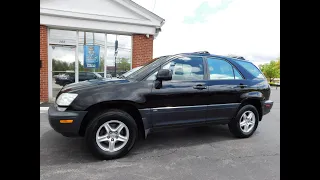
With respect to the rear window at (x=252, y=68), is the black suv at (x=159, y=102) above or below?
below

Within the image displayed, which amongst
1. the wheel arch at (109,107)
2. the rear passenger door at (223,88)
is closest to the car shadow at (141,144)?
the wheel arch at (109,107)

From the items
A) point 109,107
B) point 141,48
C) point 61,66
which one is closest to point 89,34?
point 61,66

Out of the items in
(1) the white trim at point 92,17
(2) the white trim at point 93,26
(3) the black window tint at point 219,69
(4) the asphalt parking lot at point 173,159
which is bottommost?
(4) the asphalt parking lot at point 173,159

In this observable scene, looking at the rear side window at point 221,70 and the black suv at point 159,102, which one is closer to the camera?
the black suv at point 159,102

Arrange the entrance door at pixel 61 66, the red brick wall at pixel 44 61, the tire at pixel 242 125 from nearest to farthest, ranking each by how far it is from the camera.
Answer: the tire at pixel 242 125
the red brick wall at pixel 44 61
the entrance door at pixel 61 66

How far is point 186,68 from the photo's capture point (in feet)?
12.2

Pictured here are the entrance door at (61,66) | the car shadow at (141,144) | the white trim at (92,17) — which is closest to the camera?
the car shadow at (141,144)

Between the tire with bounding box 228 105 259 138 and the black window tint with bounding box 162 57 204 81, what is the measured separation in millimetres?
1211

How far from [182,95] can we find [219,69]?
3.52ft

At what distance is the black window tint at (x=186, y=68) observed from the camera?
3621 millimetres

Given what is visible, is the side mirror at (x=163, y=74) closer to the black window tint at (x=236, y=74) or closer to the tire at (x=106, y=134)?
the tire at (x=106, y=134)
